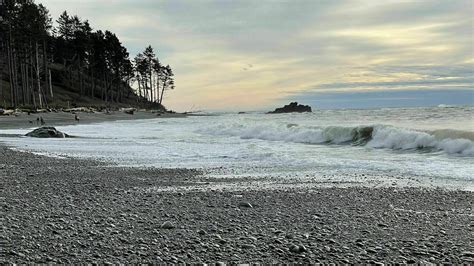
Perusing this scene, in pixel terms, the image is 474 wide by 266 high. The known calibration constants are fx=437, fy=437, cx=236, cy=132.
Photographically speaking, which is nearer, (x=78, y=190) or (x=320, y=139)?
(x=78, y=190)

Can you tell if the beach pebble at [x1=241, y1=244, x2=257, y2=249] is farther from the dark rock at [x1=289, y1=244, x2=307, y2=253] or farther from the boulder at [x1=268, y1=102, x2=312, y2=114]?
the boulder at [x1=268, y1=102, x2=312, y2=114]

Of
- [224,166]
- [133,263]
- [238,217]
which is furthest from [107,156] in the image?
[133,263]

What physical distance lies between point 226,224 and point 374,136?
50.7ft

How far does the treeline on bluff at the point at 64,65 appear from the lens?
49594 millimetres

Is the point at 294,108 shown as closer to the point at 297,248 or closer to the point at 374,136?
the point at 374,136

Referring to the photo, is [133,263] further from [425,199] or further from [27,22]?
[27,22]

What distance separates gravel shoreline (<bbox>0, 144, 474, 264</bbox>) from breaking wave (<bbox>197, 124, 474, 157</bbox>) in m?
8.28

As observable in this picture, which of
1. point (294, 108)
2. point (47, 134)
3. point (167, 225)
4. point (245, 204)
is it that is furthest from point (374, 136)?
point (294, 108)

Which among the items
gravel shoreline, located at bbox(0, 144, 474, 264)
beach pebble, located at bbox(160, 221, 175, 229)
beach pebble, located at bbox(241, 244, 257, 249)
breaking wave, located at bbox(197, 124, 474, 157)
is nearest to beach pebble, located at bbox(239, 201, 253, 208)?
gravel shoreline, located at bbox(0, 144, 474, 264)

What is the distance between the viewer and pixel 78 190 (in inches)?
288

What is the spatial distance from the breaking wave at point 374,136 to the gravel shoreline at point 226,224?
8.28 meters

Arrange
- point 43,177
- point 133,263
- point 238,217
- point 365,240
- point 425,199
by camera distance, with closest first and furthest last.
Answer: point 133,263
point 365,240
point 238,217
point 425,199
point 43,177

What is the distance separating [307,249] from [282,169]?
6159mm

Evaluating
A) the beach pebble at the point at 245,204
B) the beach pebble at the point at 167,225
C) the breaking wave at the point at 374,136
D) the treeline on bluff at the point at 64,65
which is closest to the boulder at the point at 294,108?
the treeline on bluff at the point at 64,65
